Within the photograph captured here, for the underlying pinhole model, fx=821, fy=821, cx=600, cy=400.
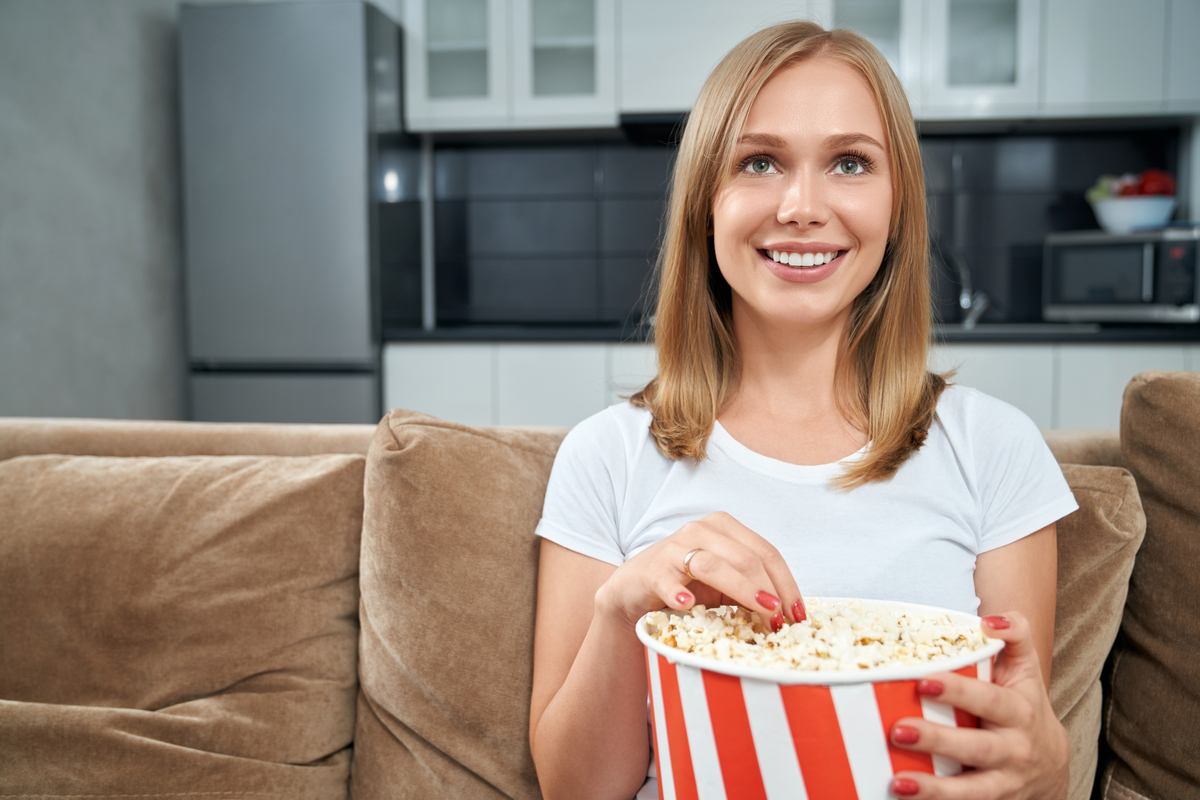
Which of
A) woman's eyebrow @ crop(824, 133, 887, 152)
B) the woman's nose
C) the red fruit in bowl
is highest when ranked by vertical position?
the red fruit in bowl

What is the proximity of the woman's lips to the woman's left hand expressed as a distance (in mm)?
429

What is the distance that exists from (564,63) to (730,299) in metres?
2.50

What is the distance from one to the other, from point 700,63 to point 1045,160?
1446 mm

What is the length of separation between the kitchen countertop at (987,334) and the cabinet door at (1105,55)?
2.60 ft

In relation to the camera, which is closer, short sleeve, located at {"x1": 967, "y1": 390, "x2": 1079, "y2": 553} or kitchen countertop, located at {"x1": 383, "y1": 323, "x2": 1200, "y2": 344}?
short sleeve, located at {"x1": 967, "y1": 390, "x2": 1079, "y2": 553}

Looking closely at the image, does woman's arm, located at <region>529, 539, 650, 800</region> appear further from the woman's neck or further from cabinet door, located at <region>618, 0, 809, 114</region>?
cabinet door, located at <region>618, 0, 809, 114</region>

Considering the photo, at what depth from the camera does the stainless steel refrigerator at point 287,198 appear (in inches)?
115

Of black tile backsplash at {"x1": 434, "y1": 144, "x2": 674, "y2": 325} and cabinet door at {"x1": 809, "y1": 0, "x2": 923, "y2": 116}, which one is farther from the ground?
cabinet door at {"x1": 809, "y1": 0, "x2": 923, "y2": 116}

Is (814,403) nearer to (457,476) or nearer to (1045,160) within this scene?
(457,476)

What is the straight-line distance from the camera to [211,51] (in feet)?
9.76

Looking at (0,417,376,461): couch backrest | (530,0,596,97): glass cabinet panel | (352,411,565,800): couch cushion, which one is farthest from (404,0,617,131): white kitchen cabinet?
(352,411,565,800): couch cushion

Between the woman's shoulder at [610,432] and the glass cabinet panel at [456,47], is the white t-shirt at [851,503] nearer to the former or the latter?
the woman's shoulder at [610,432]

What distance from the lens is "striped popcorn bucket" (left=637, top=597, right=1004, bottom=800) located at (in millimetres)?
408

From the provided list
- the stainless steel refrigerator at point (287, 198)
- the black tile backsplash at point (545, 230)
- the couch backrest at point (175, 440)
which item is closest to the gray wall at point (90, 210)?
the stainless steel refrigerator at point (287, 198)
